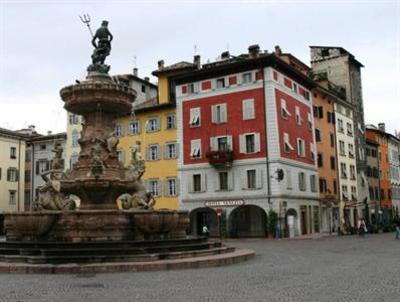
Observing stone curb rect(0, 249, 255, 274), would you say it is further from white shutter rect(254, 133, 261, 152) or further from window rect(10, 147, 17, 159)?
window rect(10, 147, 17, 159)

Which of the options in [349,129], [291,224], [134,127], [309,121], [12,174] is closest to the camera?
[291,224]

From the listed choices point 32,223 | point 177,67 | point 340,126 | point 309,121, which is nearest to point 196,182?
point 177,67

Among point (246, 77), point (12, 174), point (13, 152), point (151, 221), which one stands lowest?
point (151, 221)

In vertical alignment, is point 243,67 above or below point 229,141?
above

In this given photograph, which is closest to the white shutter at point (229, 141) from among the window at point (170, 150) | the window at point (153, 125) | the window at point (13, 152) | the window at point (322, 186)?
the window at point (170, 150)

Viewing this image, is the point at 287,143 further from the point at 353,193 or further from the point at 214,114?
the point at 353,193

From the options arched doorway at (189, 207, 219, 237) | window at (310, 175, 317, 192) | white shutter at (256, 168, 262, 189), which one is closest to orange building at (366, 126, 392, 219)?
window at (310, 175, 317, 192)

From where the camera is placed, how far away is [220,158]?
156ft

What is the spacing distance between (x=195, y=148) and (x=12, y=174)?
25633mm

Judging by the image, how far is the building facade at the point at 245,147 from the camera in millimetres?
46250

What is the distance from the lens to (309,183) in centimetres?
5256

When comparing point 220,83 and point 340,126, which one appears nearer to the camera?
point 220,83

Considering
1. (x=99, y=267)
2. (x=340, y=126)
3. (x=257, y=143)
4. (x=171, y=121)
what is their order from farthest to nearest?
(x=340, y=126), (x=171, y=121), (x=257, y=143), (x=99, y=267)

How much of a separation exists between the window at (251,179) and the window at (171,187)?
7.67 metres
